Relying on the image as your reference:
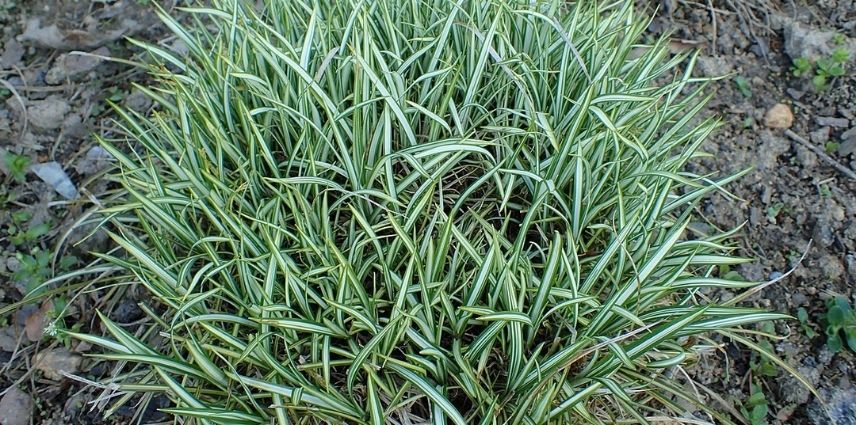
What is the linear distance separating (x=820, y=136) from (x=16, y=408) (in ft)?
10.9

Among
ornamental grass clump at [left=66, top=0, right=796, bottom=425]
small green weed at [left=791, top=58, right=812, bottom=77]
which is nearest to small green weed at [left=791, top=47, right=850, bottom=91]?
small green weed at [left=791, top=58, right=812, bottom=77]

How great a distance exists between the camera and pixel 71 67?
3.31 meters

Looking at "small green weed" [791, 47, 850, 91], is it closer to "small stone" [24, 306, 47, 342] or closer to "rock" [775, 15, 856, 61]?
"rock" [775, 15, 856, 61]

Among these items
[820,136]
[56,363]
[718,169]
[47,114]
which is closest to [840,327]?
[718,169]

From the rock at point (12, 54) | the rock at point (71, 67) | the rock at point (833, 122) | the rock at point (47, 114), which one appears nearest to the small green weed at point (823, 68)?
the rock at point (833, 122)

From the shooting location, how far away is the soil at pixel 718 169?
241 cm

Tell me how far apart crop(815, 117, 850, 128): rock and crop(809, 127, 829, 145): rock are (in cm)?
4

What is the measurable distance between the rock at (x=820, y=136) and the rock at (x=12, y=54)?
3.63 metres

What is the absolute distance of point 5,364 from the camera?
2.49 meters

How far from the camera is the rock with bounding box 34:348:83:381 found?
2428 millimetres

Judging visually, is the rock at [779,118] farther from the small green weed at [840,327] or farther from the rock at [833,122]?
the small green weed at [840,327]

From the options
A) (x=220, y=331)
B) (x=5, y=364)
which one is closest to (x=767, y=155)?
(x=220, y=331)

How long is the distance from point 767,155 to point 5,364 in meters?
3.10

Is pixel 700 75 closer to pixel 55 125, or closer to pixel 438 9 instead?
pixel 438 9
